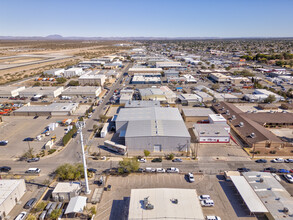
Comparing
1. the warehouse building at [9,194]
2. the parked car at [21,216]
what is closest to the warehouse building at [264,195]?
the parked car at [21,216]

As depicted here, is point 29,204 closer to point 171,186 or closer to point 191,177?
point 171,186

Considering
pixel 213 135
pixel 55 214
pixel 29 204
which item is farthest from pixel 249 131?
pixel 29 204

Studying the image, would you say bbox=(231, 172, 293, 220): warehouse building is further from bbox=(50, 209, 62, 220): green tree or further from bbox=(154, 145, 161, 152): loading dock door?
bbox=(50, 209, 62, 220): green tree

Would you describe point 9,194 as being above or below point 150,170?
above

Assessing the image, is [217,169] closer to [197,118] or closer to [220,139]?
[220,139]

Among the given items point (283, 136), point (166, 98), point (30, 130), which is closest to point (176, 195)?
point (283, 136)

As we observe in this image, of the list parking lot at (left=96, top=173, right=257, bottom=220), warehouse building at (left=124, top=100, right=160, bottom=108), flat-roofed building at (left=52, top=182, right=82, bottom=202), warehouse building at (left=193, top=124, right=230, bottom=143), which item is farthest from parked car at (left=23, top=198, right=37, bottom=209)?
warehouse building at (left=124, top=100, right=160, bottom=108)

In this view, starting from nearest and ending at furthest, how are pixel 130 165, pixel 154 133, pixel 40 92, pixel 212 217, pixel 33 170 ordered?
1. pixel 212 217
2. pixel 130 165
3. pixel 33 170
4. pixel 154 133
5. pixel 40 92

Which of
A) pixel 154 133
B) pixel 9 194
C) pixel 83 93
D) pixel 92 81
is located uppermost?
pixel 92 81
